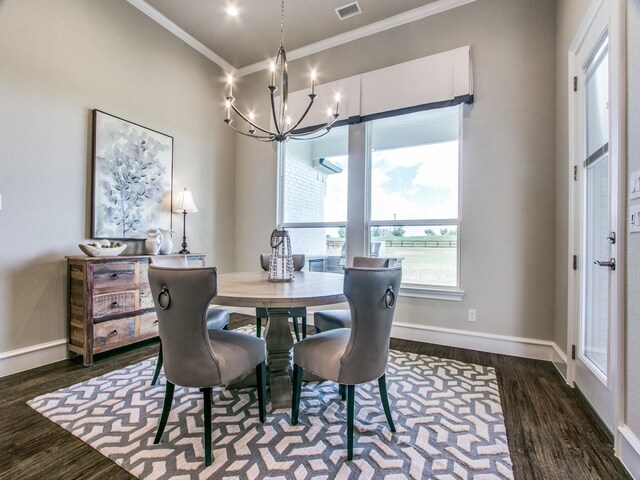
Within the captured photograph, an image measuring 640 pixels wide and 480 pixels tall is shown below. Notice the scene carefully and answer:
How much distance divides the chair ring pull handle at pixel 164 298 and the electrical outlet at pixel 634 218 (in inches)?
81.1

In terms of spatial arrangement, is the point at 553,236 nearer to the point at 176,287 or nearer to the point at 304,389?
the point at 304,389

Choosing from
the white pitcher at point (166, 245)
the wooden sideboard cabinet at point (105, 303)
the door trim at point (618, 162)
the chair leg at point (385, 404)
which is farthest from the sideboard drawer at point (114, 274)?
the door trim at point (618, 162)

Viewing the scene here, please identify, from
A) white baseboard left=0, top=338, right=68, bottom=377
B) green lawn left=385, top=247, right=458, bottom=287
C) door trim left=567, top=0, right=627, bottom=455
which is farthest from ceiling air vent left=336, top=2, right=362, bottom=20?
white baseboard left=0, top=338, right=68, bottom=377

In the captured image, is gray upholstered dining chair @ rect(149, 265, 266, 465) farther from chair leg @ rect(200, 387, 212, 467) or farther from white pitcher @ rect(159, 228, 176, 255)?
white pitcher @ rect(159, 228, 176, 255)

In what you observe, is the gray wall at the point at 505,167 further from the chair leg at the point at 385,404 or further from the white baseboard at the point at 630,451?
the chair leg at the point at 385,404

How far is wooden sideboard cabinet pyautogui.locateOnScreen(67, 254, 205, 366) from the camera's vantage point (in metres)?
2.48

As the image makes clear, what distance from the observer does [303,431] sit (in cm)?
163

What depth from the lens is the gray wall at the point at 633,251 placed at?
4.34ft

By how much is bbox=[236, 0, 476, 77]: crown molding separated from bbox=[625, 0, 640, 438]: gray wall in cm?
207

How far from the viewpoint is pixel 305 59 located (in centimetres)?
388

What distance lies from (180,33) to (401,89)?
2622 millimetres

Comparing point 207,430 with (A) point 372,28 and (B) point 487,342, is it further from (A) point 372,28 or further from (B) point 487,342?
(A) point 372,28

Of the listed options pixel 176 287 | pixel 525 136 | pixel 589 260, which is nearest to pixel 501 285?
pixel 589 260

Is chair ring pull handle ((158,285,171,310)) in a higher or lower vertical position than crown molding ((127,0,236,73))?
lower
